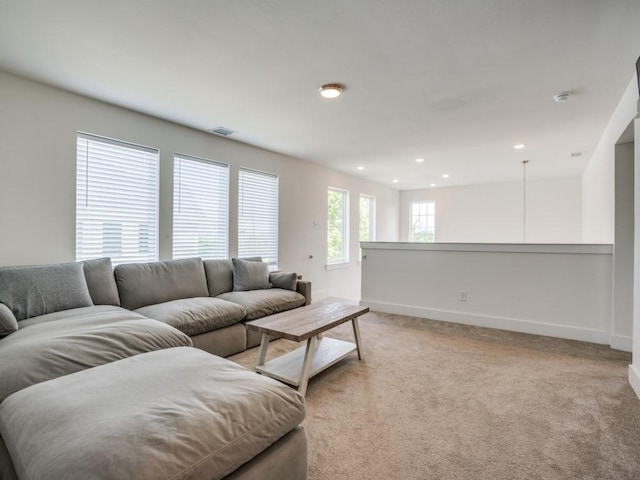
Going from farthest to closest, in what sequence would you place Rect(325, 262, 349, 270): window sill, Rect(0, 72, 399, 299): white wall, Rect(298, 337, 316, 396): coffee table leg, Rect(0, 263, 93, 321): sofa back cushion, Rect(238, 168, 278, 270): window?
Rect(325, 262, 349, 270): window sill, Rect(238, 168, 278, 270): window, Rect(0, 72, 399, 299): white wall, Rect(0, 263, 93, 321): sofa back cushion, Rect(298, 337, 316, 396): coffee table leg

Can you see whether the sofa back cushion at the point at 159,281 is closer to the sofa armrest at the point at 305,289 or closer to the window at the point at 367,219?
the sofa armrest at the point at 305,289

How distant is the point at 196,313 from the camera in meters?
2.79

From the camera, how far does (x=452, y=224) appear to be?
7.94 m

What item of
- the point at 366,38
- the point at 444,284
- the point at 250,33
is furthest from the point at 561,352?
the point at 250,33

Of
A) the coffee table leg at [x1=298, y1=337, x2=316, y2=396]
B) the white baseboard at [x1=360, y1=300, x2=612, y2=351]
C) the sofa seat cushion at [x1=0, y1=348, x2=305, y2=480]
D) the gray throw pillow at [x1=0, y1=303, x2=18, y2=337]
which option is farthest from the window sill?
the sofa seat cushion at [x1=0, y1=348, x2=305, y2=480]

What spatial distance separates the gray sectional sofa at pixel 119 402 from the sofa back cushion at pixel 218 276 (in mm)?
1200

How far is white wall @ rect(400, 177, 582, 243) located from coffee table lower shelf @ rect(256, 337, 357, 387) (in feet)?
19.4

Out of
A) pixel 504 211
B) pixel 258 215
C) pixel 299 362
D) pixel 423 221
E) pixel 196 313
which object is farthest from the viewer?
pixel 423 221

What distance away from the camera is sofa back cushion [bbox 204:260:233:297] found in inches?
145

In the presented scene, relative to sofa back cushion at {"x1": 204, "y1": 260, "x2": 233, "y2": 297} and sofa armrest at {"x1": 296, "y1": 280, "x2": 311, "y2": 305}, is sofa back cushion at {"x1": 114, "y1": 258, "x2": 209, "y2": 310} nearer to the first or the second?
sofa back cushion at {"x1": 204, "y1": 260, "x2": 233, "y2": 297}

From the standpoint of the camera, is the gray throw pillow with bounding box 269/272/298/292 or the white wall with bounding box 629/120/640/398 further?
the gray throw pillow with bounding box 269/272/298/292

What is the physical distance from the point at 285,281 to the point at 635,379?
3177mm

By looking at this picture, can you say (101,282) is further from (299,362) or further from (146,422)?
(146,422)

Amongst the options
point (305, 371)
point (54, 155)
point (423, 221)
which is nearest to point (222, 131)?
point (54, 155)
